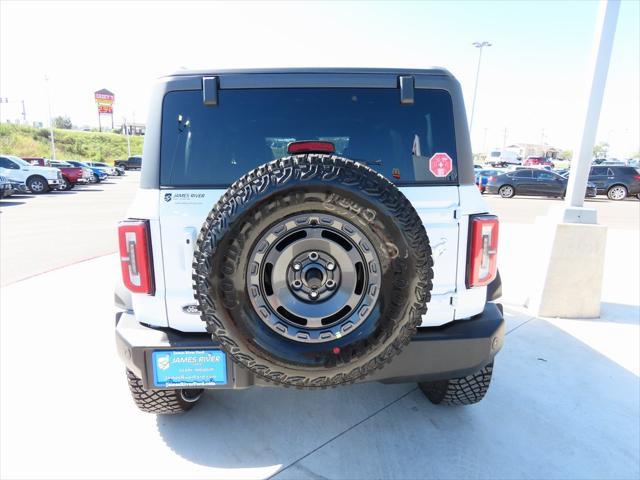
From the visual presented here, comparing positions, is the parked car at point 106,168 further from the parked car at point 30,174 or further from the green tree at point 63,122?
the green tree at point 63,122

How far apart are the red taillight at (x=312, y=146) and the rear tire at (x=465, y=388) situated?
1619 millimetres

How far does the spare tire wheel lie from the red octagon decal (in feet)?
1.49

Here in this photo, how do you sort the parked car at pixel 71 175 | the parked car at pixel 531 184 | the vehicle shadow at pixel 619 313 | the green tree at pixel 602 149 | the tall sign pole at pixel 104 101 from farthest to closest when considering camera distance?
the green tree at pixel 602 149 → the tall sign pole at pixel 104 101 → the parked car at pixel 71 175 → the parked car at pixel 531 184 → the vehicle shadow at pixel 619 313

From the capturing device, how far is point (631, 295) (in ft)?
15.5

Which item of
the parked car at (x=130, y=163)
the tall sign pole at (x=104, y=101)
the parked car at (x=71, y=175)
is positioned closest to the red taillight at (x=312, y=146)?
the parked car at (x=71, y=175)

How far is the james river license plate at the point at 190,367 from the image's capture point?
1.80 metres

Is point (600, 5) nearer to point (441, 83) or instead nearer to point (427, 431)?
point (441, 83)

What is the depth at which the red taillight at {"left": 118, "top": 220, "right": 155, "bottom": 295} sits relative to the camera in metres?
1.82

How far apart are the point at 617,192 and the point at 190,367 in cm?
2236

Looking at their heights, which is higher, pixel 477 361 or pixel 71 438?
pixel 477 361

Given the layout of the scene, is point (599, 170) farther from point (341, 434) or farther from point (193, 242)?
point (193, 242)

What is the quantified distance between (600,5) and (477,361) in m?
3.78

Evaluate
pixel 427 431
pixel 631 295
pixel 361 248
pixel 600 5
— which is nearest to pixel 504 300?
pixel 631 295

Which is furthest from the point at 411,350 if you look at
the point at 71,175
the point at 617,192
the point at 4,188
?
the point at 71,175
